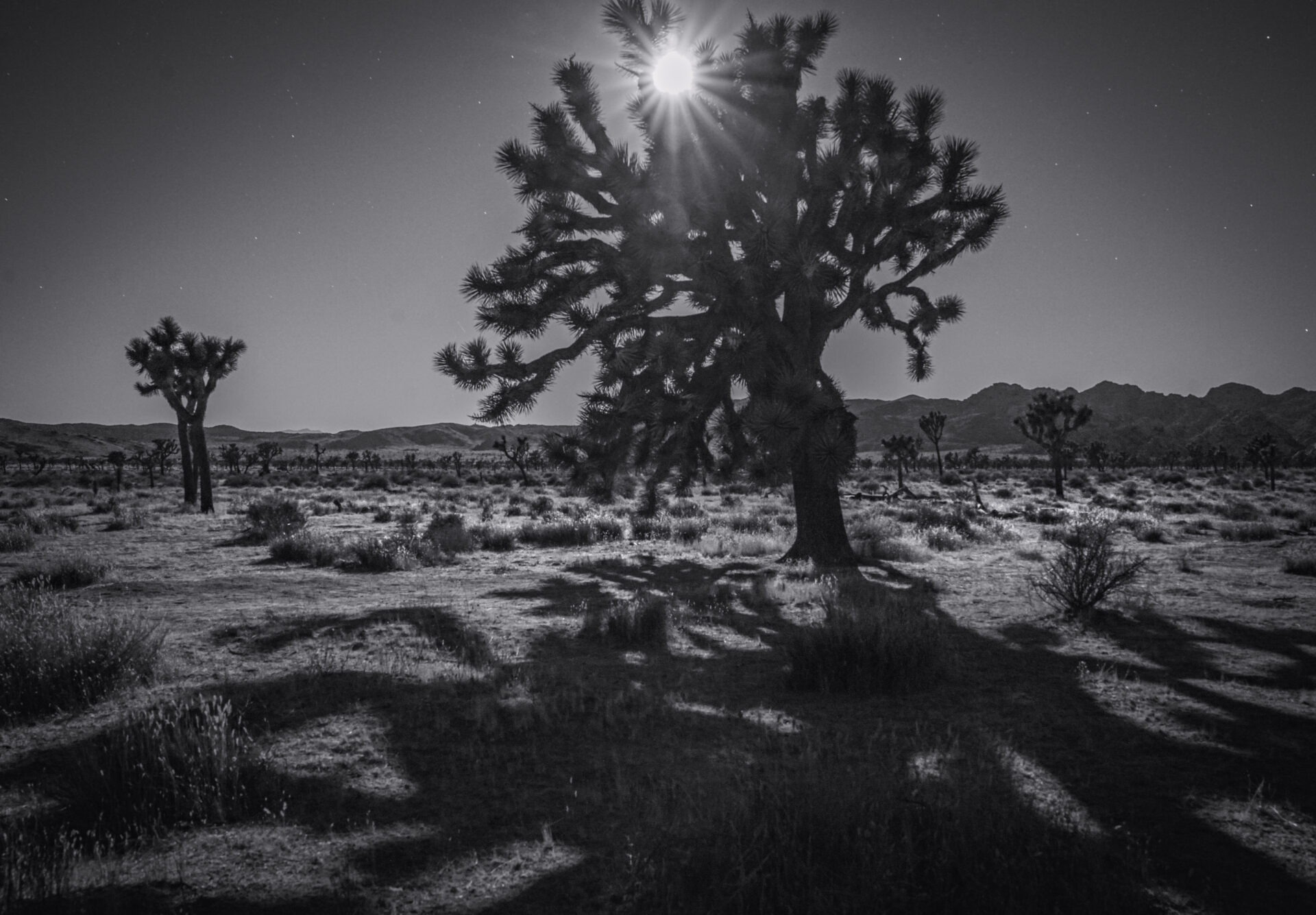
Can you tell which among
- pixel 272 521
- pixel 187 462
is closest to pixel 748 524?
pixel 272 521

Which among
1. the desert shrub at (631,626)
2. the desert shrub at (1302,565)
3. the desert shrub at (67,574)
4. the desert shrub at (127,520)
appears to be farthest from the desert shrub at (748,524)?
the desert shrub at (127,520)

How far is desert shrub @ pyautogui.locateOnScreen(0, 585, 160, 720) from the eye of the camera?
4613mm

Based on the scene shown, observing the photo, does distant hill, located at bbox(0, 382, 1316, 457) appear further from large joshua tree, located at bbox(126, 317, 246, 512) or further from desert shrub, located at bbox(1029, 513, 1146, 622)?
desert shrub, located at bbox(1029, 513, 1146, 622)

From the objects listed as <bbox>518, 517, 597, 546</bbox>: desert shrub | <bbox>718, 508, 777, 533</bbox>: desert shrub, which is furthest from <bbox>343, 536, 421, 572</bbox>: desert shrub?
<bbox>718, 508, 777, 533</bbox>: desert shrub

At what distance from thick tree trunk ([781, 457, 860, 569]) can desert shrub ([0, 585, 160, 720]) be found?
929 centimetres

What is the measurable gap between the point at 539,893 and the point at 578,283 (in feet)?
32.4

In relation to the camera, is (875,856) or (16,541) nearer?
(875,856)

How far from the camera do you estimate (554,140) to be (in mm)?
11070

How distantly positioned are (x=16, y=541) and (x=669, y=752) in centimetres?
1515

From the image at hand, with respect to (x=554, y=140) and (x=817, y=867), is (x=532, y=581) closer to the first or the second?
(x=554, y=140)

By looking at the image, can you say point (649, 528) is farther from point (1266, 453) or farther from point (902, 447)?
point (1266, 453)

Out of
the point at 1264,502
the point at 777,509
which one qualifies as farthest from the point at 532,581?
the point at 1264,502

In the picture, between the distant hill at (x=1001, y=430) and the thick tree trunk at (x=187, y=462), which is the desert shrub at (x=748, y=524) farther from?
the distant hill at (x=1001, y=430)

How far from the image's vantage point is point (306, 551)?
1243cm
